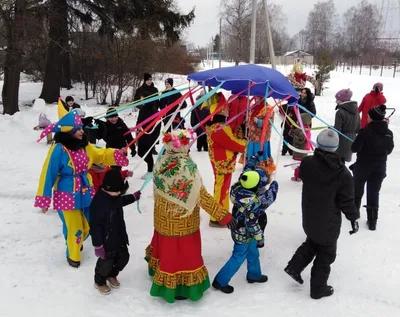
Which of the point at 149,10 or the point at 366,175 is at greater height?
the point at 149,10

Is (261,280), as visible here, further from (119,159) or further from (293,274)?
(119,159)

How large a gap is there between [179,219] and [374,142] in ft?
9.05

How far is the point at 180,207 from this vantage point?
3.21 metres

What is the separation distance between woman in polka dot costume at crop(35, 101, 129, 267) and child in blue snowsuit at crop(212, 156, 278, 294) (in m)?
1.44

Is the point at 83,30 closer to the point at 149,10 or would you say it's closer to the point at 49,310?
the point at 149,10

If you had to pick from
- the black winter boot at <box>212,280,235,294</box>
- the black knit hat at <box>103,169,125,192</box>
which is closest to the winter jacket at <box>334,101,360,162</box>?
the black winter boot at <box>212,280,235,294</box>

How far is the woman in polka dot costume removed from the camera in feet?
12.2

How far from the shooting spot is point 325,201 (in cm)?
332

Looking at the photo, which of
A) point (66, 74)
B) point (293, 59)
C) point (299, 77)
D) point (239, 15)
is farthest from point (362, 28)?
point (299, 77)

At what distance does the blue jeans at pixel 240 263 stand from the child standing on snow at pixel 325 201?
53 cm

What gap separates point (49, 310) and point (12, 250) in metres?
1.32

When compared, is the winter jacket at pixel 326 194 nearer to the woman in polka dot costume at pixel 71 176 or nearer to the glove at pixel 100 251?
the glove at pixel 100 251

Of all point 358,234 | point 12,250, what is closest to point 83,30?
point 12,250

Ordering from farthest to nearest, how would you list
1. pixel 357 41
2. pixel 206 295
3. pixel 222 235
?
pixel 357 41 < pixel 222 235 < pixel 206 295
